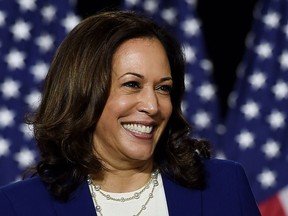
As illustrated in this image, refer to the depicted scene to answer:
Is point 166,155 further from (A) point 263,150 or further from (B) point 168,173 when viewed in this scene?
(A) point 263,150

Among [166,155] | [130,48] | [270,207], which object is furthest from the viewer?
[270,207]

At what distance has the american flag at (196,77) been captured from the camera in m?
3.06

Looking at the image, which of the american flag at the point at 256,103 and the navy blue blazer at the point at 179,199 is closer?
the navy blue blazer at the point at 179,199

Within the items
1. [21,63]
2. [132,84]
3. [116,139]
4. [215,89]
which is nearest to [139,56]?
[132,84]

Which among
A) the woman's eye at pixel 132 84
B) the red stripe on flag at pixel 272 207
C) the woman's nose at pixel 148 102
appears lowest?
the red stripe on flag at pixel 272 207

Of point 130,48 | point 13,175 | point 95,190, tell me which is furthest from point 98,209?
point 13,175

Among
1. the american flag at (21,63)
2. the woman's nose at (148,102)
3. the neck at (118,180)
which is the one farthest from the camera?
the american flag at (21,63)

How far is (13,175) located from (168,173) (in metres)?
1.26

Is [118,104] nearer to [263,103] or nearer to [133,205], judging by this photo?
[133,205]

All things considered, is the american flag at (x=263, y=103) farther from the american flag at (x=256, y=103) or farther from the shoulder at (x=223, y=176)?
the shoulder at (x=223, y=176)

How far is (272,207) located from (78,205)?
155cm

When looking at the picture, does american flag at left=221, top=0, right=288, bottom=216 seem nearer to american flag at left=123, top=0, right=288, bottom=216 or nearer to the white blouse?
american flag at left=123, top=0, right=288, bottom=216

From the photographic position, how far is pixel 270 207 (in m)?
3.10

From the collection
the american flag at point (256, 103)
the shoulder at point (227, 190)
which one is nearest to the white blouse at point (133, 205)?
the shoulder at point (227, 190)
